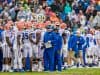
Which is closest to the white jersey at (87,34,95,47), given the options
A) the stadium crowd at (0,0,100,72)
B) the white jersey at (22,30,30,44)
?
the stadium crowd at (0,0,100,72)

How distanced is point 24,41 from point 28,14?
7.03 m

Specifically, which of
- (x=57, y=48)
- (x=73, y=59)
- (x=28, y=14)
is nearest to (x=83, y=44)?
(x=73, y=59)

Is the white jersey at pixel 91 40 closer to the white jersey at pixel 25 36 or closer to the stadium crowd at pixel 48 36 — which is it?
the stadium crowd at pixel 48 36

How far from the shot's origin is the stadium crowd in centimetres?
2442

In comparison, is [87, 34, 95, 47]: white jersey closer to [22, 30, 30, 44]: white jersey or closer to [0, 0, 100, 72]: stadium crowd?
[0, 0, 100, 72]: stadium crowd

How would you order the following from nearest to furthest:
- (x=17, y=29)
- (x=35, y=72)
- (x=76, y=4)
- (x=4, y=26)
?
(x=35, y=72), (x=17, y=29), (x=4, y=26), (x=76, y=4)

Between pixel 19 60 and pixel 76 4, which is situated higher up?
pixel 76 4

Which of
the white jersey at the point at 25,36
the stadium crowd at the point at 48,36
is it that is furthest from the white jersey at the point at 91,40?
the white jersey at the point at 25,36

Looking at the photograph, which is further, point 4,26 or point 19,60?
point 4,26

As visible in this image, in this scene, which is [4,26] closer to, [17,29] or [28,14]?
[17,29]

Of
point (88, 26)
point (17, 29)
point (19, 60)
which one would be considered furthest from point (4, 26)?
point (88, 26)

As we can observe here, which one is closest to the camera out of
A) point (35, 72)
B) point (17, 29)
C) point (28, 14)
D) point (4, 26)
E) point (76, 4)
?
point (35, 72)

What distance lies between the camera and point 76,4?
111 ft

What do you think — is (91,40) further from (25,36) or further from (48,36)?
(25,36)
